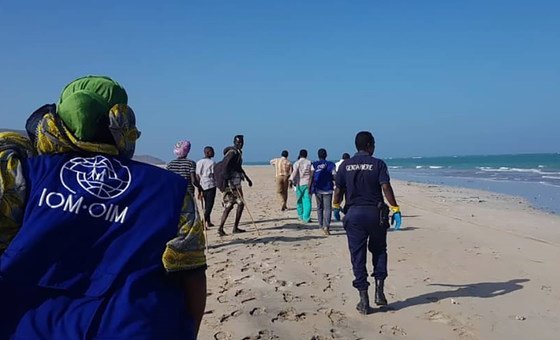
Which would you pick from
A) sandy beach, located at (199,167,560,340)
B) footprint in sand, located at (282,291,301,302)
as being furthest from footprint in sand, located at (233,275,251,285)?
footprint in sand, located at (282,291,301,302)

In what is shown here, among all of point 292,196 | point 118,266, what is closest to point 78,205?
point 118,266

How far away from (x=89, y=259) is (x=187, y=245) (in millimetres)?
287

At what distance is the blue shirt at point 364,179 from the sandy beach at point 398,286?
3.83 ft

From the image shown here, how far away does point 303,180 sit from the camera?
39.0 ft

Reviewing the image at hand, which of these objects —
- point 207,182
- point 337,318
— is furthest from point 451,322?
point 207,182

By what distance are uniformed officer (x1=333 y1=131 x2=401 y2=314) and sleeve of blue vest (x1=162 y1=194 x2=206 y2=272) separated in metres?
3.87

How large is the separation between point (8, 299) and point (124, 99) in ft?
2.37

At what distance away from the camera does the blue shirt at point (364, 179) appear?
5367 mm

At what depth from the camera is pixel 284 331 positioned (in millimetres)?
4578

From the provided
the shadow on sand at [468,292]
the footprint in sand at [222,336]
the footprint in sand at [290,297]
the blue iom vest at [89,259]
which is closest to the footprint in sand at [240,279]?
the footprint in sand at [290,297]

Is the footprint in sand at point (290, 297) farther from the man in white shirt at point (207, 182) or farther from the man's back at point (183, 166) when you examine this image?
the man in white shirt at point (207, 182)

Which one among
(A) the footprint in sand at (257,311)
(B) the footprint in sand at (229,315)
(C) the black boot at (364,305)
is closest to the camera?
(B) the footprint in sand at (229,315)

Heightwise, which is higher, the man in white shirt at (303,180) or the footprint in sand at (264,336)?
the man in white shirt at (303,180)

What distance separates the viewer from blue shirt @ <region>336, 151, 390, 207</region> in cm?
537
